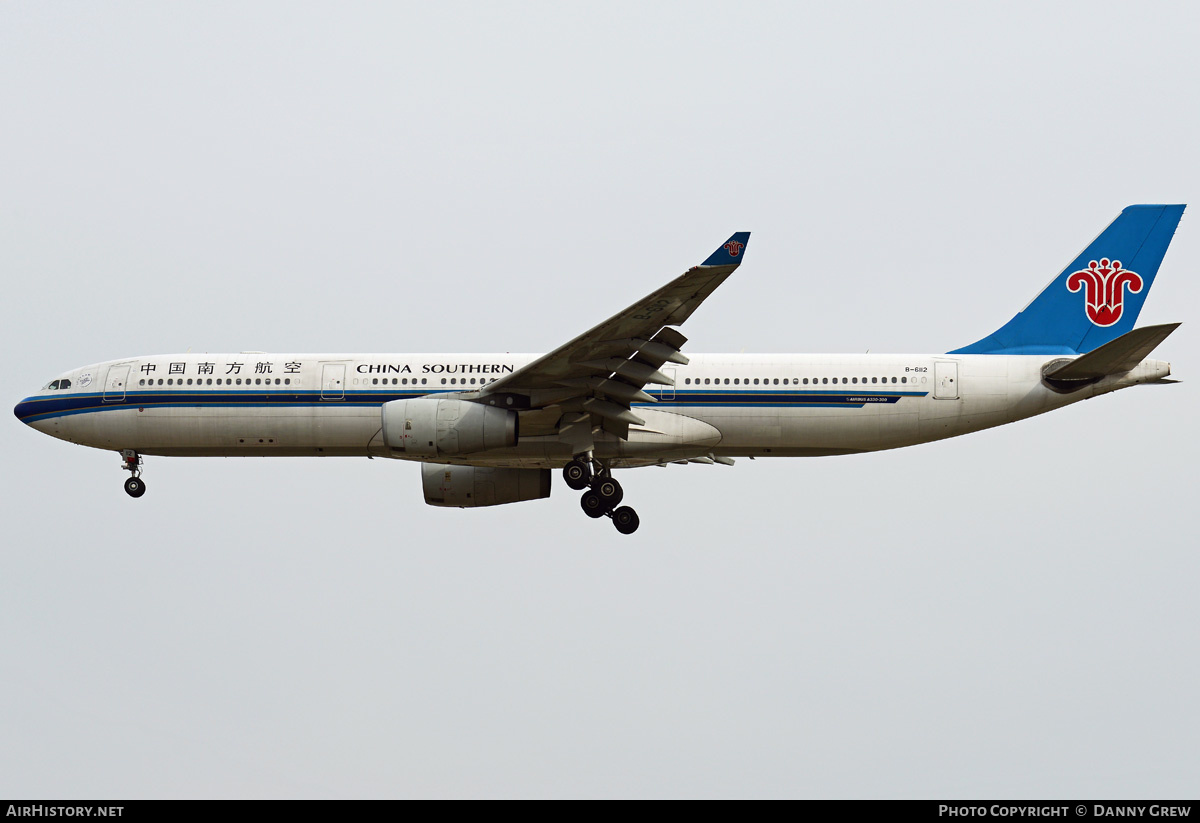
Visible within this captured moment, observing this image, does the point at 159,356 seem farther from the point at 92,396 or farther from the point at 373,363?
the point at 373,363

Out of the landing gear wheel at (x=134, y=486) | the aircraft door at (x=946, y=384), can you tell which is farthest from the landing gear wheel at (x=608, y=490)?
the landing gear wheel at (x=134, y=486)

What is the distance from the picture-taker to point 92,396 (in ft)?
104

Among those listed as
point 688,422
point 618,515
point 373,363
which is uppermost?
point 373,363

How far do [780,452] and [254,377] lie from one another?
12.3 metres

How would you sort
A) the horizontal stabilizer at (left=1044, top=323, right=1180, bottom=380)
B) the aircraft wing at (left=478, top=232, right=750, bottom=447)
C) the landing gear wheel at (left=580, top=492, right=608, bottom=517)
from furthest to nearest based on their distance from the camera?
1. the landing gear wheel at (left=580, top=492, right=608, bottom=517)
2. the horizontal stabilizer at (left=1044, top=323, right=1180, bottom=380)
3. the aircraft wing at (left=478, top=232, right=750, bottom=447)

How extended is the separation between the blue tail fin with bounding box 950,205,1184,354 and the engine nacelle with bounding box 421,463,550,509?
414 inches

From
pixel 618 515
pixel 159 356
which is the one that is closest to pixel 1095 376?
pixel 618 515

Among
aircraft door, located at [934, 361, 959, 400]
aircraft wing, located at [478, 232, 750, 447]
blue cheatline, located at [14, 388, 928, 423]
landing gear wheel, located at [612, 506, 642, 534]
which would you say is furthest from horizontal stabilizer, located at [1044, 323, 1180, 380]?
landing gear wheel, located at [612, 506, 642, 534]

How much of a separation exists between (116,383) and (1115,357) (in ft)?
75.2

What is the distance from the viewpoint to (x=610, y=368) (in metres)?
27.4

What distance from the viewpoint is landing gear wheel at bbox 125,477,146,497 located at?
3231cm

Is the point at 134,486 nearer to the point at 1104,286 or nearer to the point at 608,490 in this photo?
the point at 608,490

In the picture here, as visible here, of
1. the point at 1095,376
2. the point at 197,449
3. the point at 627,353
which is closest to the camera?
the point at 627,353

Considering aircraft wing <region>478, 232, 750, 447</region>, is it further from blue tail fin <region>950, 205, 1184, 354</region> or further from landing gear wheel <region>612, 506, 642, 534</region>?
blue tail fin <region>950, 205, 1184, 354</region>
